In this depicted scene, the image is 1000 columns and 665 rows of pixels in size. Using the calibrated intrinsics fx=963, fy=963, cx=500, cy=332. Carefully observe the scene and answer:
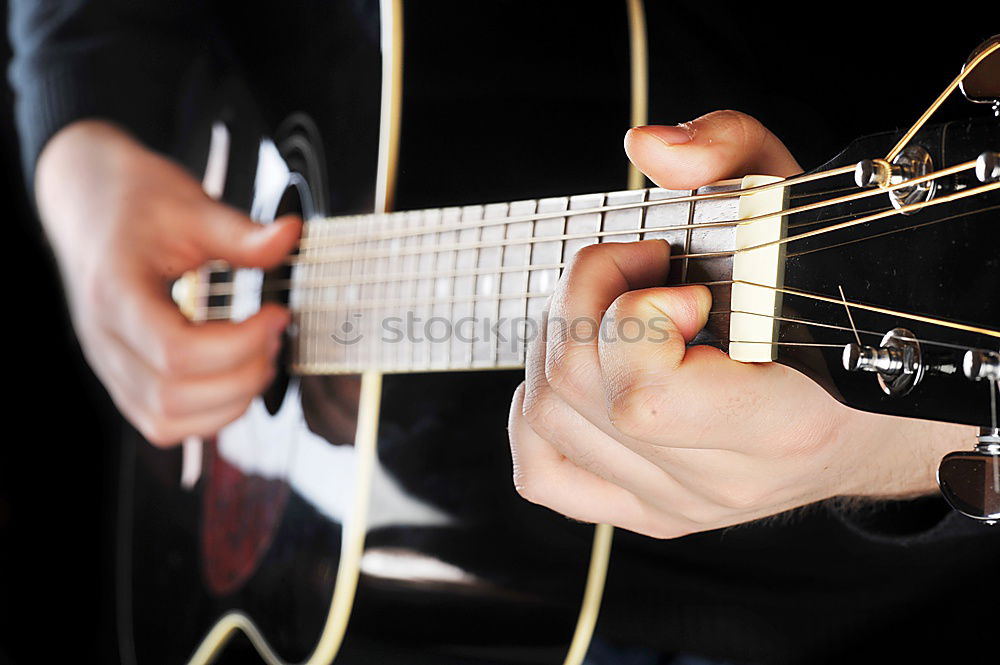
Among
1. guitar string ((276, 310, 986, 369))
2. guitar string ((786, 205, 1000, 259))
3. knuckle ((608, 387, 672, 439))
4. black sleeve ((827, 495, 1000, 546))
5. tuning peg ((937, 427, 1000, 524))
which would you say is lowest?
black sleeve ((827, 495, 1000, 546))

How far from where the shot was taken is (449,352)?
573mm

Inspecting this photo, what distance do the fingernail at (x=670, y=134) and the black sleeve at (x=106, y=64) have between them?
0.71m

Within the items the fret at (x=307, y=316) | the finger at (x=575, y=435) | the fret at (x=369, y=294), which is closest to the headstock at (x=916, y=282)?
the finger at (x=575, y=435)

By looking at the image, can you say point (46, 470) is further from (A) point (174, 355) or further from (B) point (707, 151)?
(B) point (707, 151)

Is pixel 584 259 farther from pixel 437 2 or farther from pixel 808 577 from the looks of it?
pixel 437 2

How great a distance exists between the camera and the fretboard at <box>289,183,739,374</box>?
420 millimetres

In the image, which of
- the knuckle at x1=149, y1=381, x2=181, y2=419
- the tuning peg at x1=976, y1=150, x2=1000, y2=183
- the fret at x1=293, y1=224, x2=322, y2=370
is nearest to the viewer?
the tuning peg at x1=976, y1=150, x2=1000, y2=183

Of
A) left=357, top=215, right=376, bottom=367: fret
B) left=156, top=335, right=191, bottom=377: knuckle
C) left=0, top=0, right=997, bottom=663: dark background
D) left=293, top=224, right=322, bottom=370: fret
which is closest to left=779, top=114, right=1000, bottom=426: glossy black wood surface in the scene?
left=357, top=215, right=376, bottom=367: fret

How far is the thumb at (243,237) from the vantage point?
2.55 feet

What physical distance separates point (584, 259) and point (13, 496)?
1.18 meters

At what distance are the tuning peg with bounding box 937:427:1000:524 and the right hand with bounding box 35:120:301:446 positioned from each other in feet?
1.84

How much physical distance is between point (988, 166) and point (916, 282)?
5 centimetres

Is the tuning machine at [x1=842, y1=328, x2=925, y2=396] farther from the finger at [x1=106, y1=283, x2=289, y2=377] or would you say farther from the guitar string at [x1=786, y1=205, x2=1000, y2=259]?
the finger at [x1=106, y1=283, x2=289, y2=377]

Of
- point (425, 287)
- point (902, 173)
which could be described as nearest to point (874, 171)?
point (902, 173)
